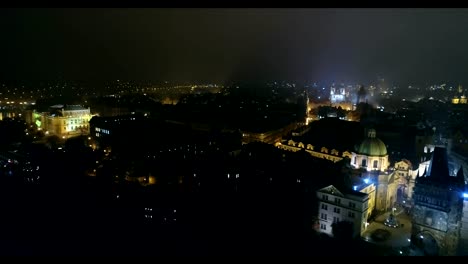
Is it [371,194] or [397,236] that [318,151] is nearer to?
[371,194]

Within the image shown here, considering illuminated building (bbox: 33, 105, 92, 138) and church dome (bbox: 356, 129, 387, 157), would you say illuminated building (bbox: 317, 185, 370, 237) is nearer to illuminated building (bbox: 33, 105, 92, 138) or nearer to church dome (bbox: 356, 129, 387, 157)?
church dome (bbox: 356, 129, 387, 157)

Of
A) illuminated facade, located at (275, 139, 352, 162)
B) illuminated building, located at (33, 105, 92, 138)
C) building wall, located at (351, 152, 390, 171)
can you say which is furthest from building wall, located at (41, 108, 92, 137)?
building wall, located at (351, 152, 390, 171)

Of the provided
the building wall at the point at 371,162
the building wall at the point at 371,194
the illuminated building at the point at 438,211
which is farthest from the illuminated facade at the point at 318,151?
the illuminated building at the point at 438,211

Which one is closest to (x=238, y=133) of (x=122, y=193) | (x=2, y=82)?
(x=122, y=193)

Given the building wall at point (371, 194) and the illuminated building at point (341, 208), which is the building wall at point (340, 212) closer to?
the illuminated building at point (341, 208)

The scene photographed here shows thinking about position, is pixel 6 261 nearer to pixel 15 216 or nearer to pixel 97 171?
pixel 15 216

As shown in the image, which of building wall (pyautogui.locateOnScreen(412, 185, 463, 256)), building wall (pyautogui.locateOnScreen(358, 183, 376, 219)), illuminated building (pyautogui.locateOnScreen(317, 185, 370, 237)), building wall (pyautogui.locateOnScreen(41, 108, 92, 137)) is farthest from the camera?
building wall (pyautogui.locateOnScreen(41, 108, 92, 137))

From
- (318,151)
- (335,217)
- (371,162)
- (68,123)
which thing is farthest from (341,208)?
(68,123)
